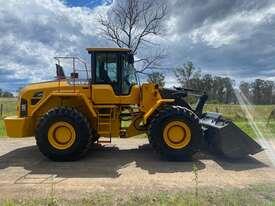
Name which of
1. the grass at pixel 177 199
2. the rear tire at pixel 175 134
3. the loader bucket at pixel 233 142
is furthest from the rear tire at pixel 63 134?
the grass at pixel 177 199

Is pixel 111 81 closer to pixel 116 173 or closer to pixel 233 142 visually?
pixel 116 173

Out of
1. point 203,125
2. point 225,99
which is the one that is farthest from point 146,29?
point 203,125

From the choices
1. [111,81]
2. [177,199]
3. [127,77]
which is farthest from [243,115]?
[177,199]

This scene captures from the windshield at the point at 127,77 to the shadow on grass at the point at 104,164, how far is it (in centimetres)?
176

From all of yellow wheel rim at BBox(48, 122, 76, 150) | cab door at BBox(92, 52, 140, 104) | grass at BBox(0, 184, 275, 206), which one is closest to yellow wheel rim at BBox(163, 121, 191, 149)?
cab door at BBox(92, 52, 140, 104)

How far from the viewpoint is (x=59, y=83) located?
11.5 meters

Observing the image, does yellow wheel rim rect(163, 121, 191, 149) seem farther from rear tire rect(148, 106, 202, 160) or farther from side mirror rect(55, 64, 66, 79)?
side mirror rect(55, 64, 66, 79)

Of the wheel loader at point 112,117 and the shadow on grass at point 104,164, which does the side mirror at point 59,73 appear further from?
the shadow on grass at point 104,164

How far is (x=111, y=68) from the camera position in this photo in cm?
1154

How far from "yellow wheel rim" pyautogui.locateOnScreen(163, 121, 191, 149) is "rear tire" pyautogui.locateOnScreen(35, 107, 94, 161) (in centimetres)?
186

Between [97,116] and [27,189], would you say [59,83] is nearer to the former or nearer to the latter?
[97,116]

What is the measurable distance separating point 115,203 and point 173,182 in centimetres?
191

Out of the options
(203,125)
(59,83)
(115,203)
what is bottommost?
(115,203)

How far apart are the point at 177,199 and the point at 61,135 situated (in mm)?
4489
